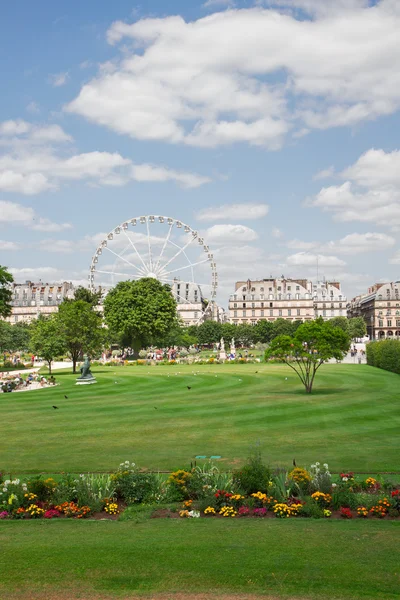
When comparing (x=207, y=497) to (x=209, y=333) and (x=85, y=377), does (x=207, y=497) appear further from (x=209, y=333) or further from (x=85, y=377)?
(x=209, y=333)

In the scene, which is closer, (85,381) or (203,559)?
(203,559)

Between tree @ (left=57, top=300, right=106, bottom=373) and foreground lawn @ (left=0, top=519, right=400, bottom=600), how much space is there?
→ 164 ft

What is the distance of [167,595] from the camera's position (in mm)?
8984

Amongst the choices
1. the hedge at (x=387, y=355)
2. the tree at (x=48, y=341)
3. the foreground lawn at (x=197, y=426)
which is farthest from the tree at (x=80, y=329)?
the hedge at (x=387, y=355)

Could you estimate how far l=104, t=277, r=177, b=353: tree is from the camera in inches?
3770

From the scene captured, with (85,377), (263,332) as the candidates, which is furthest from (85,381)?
(263,332)

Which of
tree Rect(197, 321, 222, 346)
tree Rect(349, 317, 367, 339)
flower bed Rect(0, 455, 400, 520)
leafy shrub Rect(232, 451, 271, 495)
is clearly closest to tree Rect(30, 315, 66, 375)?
flower bed Rect(0, 455, 400, 520)

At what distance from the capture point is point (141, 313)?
9544 centimetres

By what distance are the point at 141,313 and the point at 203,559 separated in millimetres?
85686

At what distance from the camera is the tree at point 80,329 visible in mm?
61812

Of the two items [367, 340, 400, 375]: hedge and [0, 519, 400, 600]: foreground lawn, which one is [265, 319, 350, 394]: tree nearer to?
[367, 340, 400, 375]: hedge

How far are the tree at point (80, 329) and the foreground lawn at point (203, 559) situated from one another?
50001 millimetres

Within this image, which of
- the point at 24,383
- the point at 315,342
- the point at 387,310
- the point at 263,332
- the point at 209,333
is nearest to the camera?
the point at 315,342

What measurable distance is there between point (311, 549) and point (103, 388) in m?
34.0
